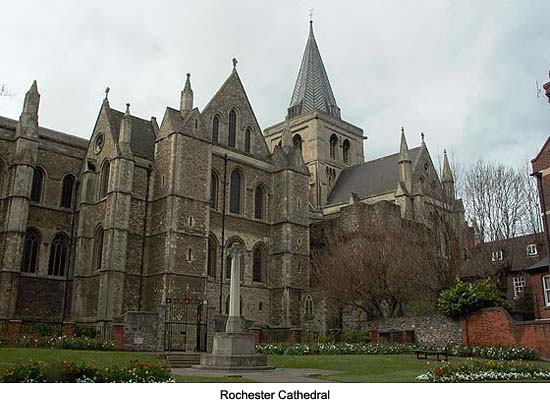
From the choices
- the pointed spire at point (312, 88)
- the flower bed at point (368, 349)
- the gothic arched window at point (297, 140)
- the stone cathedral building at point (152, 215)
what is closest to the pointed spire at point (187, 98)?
the stone cathedral building at point (152, 215)

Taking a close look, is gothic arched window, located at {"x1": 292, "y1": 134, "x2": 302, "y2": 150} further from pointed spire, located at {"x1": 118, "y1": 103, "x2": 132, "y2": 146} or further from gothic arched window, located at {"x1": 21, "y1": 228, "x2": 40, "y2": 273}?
gothic arched window, located at {"x1": 21, "y1": 228, "x2": 40, "y2": 273}

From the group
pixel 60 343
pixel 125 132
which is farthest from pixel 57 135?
pixel 60 343

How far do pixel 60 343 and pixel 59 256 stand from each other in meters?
12.5

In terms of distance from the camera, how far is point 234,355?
1723cm

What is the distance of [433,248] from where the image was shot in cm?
3269

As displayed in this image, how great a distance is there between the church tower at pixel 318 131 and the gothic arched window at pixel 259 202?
63.3ft

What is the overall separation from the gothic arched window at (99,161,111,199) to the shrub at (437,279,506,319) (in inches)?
801

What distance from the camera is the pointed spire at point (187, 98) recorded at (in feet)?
114

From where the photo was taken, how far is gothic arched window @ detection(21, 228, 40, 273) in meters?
31.3

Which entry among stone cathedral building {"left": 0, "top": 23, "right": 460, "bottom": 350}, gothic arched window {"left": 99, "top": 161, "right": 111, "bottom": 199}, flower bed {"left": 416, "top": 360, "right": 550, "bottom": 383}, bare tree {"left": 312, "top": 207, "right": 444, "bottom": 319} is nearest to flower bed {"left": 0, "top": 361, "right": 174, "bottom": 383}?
flower bed {"left": 416, "top": 360, "right": 550, "bottom": 383}
